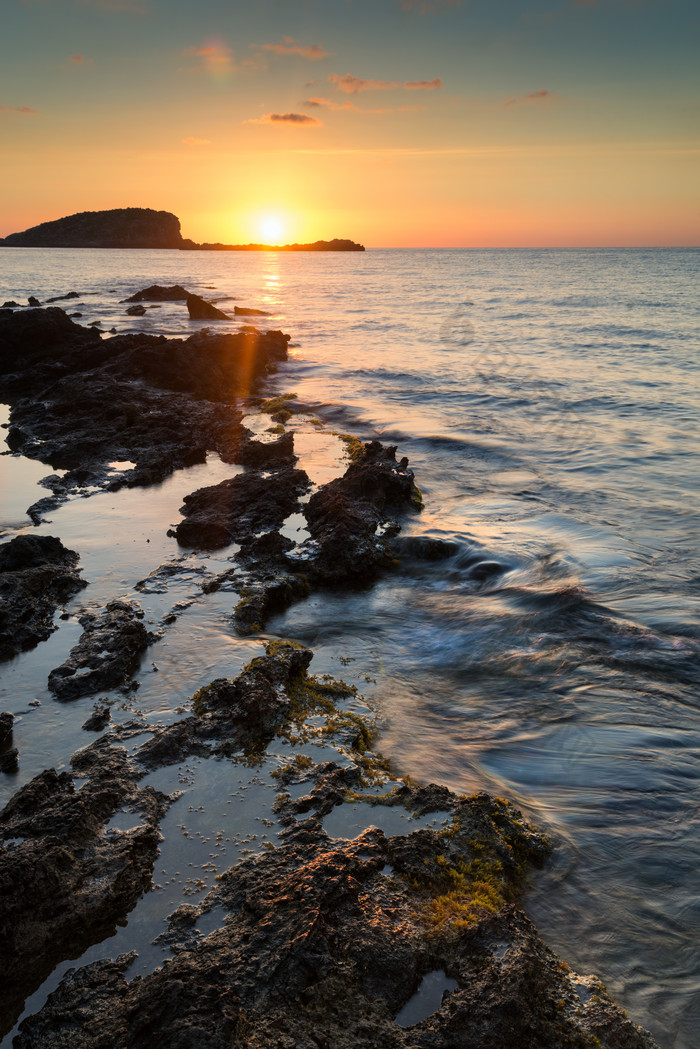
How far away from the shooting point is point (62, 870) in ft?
11.1

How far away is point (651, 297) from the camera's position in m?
53.0

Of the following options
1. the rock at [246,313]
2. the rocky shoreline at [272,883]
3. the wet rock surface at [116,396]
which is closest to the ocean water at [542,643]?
the rocky shoreline at [272,883]

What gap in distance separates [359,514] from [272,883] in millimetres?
5742

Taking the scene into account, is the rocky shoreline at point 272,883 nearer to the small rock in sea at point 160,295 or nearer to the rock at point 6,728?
the rock at point 6,728

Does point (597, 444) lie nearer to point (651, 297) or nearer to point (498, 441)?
point (498, 441)

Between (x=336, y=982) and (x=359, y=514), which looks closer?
(x=336, y=982)

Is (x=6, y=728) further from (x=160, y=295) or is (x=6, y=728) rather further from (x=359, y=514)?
(x=160, y=295)

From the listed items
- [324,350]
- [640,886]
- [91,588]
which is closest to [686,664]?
A: [640,886]

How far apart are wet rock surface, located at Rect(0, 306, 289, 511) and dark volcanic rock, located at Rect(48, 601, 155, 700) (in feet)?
12.6

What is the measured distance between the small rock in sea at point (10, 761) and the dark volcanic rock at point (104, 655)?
0.72 meters

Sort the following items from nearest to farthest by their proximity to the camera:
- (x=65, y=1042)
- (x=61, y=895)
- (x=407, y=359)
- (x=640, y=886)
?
(x=65, y=1042) → (x=61, y=895) → (x=640, y=886) → (x=407, y=359)

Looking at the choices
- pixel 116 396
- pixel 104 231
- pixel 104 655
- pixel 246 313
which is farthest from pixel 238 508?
pixel 104 231

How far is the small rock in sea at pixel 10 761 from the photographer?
4.45 m

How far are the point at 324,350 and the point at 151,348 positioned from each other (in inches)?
462
